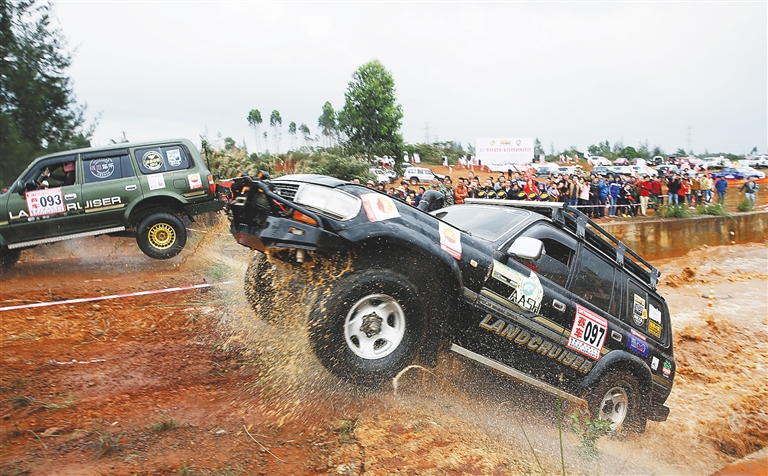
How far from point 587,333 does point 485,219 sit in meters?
1.45

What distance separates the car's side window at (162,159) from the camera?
30.0 ft

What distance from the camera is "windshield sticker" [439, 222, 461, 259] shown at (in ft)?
13.4

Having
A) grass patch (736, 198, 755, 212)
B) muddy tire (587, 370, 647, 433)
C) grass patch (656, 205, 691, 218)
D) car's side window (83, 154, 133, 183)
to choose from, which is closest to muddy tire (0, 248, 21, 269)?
car's side window (83, 154, 133, 183)

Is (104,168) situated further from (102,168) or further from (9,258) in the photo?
(9,258)

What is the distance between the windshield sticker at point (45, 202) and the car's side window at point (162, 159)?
1376 millimetres

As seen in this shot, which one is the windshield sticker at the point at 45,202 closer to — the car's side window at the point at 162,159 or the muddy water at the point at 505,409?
the car's side window at the point at 162,159

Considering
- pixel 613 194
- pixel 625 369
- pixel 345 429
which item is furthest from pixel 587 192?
pixel 345 429

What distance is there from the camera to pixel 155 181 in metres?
9.11

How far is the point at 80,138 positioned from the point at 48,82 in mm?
1767

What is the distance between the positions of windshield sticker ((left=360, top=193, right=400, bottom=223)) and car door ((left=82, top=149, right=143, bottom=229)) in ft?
21.1

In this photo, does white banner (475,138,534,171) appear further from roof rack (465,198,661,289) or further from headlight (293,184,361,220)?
headlight (293,184,361,220)

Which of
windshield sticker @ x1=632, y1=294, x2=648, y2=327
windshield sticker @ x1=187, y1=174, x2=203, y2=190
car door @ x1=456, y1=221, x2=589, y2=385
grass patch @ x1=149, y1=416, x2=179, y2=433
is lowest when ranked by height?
windshield sticker @ x1=632, y1=294, x2=648, y2=327

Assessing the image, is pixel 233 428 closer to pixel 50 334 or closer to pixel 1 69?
pixel 50 334

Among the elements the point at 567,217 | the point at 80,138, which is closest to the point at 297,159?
the point at 80,138
